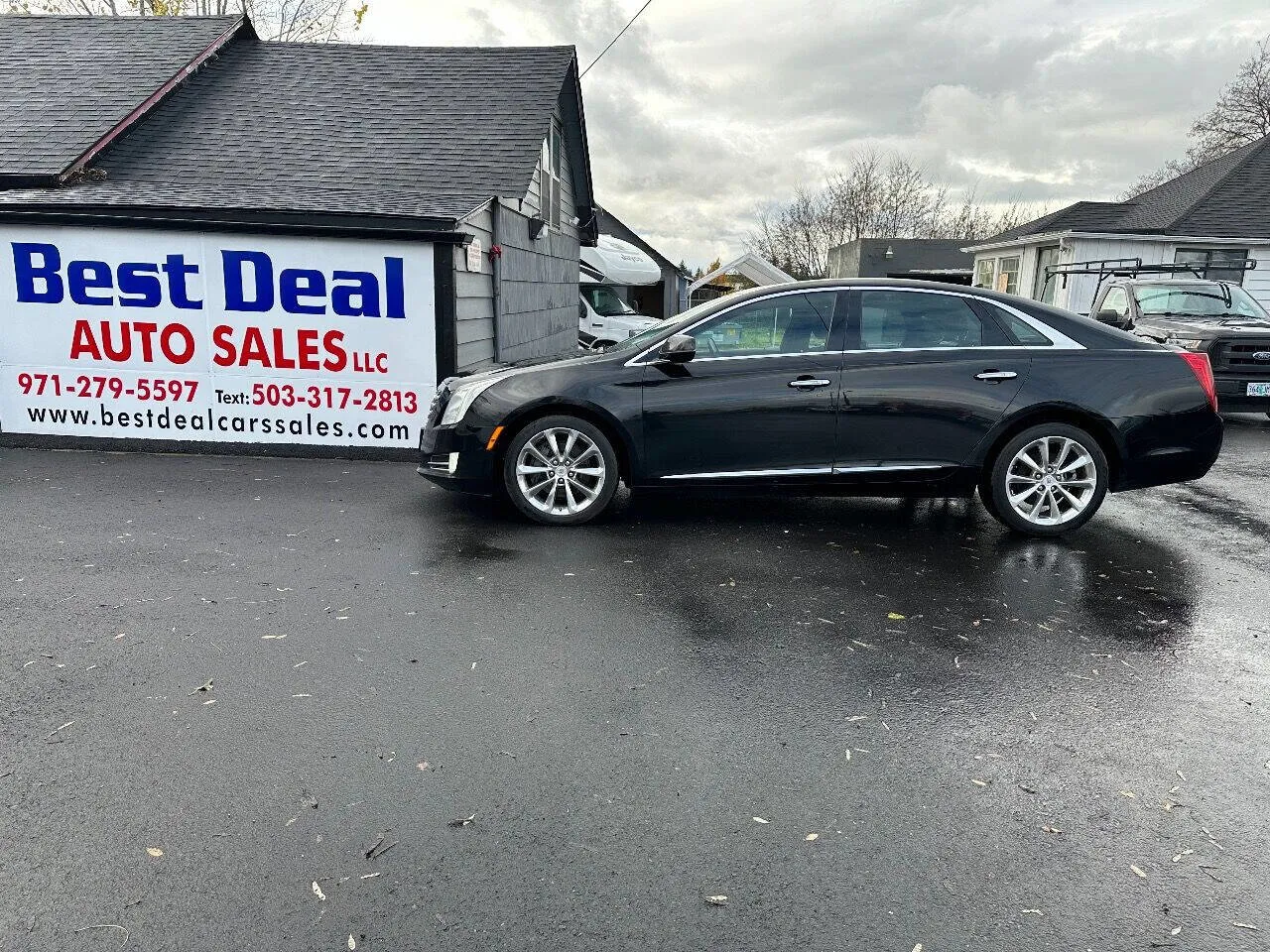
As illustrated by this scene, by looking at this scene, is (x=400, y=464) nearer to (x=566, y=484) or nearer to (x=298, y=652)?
(x=566, y=484)

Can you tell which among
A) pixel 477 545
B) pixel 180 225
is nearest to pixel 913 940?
pixel 477 545

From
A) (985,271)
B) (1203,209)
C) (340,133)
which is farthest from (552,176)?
(985,271)

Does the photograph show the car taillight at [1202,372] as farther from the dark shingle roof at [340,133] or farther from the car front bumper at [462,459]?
the dark shingle roof at [340,133]

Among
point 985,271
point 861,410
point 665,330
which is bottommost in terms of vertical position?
point 861,410

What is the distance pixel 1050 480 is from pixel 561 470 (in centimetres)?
330

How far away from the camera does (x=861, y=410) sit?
6.25 meters

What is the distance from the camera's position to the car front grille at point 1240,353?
11703mm

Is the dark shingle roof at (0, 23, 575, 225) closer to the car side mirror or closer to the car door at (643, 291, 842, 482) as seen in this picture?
the car side mirror

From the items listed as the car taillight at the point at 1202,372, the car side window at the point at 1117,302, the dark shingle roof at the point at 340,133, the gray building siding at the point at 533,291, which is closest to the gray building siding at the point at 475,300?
the gray building siding at the point at 533,291

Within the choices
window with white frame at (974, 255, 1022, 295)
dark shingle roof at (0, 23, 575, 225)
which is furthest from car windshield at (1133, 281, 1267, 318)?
window with white frame at (974, 255, 1022, 295)

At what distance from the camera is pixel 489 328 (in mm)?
10953

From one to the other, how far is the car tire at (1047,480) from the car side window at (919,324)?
74 cm

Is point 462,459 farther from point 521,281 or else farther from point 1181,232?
point 1181,232

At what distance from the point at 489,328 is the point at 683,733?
26.8 ft
